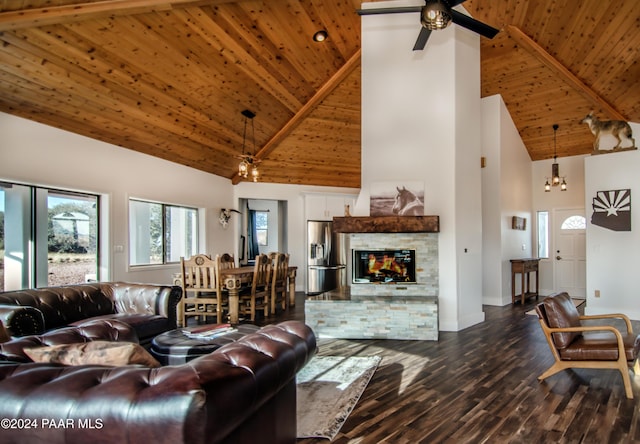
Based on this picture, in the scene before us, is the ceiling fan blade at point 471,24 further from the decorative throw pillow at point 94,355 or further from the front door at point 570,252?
the front door at point 570,252

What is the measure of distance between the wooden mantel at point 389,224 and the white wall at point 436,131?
338 millimetres

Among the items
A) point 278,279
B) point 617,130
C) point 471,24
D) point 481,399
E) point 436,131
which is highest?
point 471,24

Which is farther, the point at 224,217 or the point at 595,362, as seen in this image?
the point at 224,217

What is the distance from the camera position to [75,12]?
360 centimetres

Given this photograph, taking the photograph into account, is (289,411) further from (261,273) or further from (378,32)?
(378,32)

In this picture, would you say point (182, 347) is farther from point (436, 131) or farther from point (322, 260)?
point (322, 260)

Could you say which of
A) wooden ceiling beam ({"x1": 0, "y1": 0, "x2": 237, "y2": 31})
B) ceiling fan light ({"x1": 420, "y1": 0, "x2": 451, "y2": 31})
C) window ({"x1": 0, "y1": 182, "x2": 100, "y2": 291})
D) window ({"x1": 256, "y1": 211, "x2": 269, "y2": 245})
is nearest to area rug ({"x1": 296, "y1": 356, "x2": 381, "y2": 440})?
ceiling fan light ({"x1": 420, "y1": 0, "x2": 451, "y2": 31})

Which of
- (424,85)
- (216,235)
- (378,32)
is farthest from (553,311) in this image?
(216,235)

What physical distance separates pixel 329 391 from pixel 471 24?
3.84m

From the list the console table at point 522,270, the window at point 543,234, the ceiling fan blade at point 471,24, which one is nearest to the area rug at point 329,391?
the ceiling fan blade at point 471,24

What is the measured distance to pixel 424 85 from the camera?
5430 millimetres

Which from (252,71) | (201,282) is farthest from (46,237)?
(252,71)

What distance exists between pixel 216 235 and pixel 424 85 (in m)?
5.23

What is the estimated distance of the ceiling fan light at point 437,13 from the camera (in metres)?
3.21
